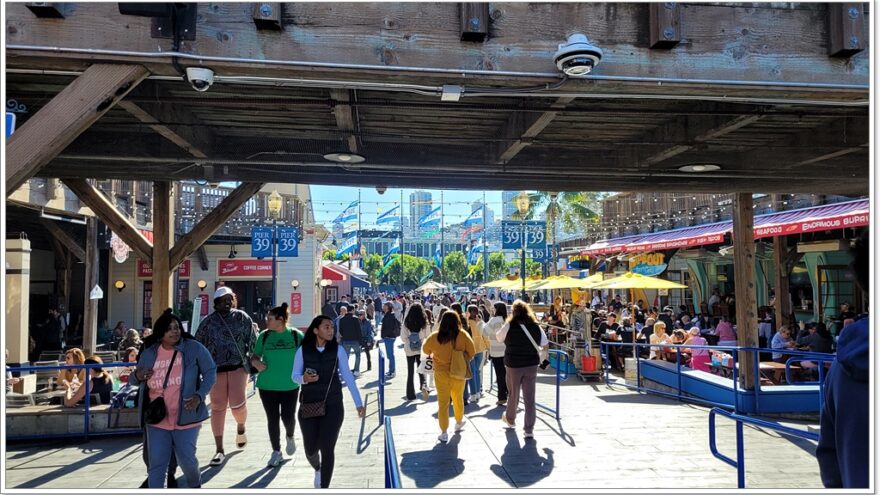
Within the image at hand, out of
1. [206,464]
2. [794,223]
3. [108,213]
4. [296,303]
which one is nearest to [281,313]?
[206,464]

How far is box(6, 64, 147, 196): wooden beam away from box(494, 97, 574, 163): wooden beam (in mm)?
3006

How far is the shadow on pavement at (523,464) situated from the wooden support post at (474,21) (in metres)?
3.70

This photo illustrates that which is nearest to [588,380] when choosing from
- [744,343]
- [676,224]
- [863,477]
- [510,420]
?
[744,343]

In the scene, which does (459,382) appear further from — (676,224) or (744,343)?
(676,224)

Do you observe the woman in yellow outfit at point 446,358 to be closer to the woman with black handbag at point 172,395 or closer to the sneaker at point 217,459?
the sneaker at point 217,459

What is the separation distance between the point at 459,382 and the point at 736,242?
4.71 meters

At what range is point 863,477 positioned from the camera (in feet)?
7.02

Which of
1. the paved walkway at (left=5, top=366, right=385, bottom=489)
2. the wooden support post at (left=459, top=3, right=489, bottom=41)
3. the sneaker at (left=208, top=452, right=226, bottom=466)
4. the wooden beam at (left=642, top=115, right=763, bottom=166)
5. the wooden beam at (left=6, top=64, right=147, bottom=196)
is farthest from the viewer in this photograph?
the sneaker at (left=208, top=452, right=226, bottom=466)

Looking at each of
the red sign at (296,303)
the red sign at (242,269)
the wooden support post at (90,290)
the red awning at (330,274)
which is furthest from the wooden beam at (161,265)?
the red awning at (330,274)

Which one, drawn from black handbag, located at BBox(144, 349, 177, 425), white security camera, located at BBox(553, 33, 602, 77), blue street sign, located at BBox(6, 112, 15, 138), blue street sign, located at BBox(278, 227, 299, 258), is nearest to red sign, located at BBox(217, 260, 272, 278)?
blue street sign, located at BBox(278, 227, 299, 258)

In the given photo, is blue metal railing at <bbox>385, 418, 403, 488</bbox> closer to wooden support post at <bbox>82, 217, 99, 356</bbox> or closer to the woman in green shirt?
the woman in green shirt

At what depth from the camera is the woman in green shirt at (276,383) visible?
6.20 meters

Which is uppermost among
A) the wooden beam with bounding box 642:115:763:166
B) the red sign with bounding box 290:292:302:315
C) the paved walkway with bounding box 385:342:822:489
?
the wooden beam with bounding box 642:115:763:166

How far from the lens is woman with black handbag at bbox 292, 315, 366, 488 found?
5113 millimetres
